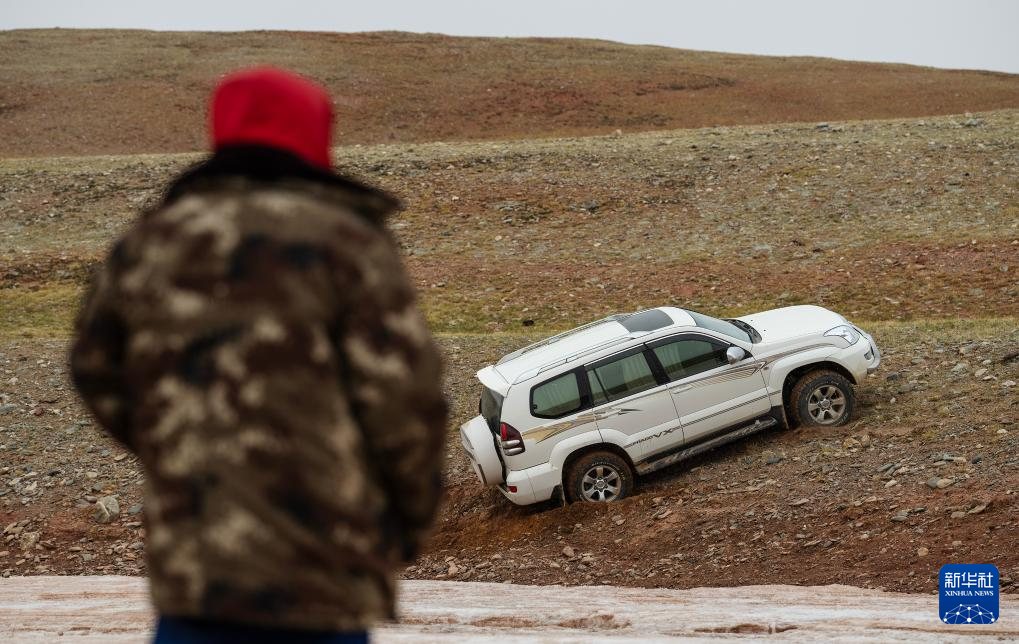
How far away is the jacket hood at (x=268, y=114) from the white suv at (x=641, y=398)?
8341 millimetres

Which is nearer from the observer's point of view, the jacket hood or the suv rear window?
the jacket hood

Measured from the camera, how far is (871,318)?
58.6 ft

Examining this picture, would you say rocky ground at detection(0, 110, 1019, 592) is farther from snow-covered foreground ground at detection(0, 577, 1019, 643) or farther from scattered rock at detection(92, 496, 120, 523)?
snow-covered foreground ground at detection(0, 577, 1019, 643)

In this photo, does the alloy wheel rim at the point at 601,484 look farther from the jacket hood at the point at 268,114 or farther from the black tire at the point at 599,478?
the jacket hood at the point at 268,114

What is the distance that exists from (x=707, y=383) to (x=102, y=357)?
9.30 m

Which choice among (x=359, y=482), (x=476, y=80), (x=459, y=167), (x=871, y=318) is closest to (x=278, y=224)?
(x=359, y=482)

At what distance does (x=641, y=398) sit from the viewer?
37.0ft

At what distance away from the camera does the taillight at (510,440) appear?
10.9 metres

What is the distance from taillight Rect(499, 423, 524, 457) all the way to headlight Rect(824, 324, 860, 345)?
3649 mm

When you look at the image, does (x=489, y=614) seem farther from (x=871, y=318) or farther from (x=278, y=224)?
(x=871, y=318)

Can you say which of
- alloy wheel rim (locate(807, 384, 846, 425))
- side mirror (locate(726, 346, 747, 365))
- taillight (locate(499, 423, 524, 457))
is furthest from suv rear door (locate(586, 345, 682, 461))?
alloy wheel rim (locate(807, 384, 846, 425))

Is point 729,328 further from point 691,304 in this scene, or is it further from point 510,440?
point 691,304

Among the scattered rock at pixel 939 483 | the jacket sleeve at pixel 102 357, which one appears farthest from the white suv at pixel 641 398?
the jacket sleeve at pixel 102 357

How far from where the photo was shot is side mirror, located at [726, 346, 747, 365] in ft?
37.0
